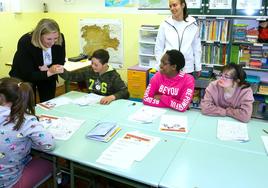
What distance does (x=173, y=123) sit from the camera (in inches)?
77.9

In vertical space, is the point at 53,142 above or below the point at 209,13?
Result: below

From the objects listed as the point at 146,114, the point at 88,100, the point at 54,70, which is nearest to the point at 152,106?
the point at 146,114

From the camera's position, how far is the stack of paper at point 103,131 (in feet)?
5.71

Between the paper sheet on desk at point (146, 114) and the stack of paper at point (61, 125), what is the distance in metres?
0.40

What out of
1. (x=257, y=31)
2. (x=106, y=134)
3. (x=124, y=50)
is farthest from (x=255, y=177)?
(x=124, y=50)

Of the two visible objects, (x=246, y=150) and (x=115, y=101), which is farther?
(x=115, y=101)

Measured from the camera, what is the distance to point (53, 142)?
162cm

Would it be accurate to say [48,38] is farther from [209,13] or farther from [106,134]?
[209,13]

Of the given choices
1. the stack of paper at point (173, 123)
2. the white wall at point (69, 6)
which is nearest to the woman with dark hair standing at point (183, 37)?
the stack of paper at point (173, 123)

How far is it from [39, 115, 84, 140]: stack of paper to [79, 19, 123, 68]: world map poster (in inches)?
113

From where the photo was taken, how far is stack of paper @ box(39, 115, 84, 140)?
1.81m

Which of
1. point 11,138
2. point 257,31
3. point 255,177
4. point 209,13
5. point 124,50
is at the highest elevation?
point 209,13

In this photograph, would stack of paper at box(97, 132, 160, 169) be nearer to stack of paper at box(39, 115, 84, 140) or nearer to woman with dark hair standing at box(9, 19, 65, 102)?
stack of paper at box(39, 115, 84, 140)

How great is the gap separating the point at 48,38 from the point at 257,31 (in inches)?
103
